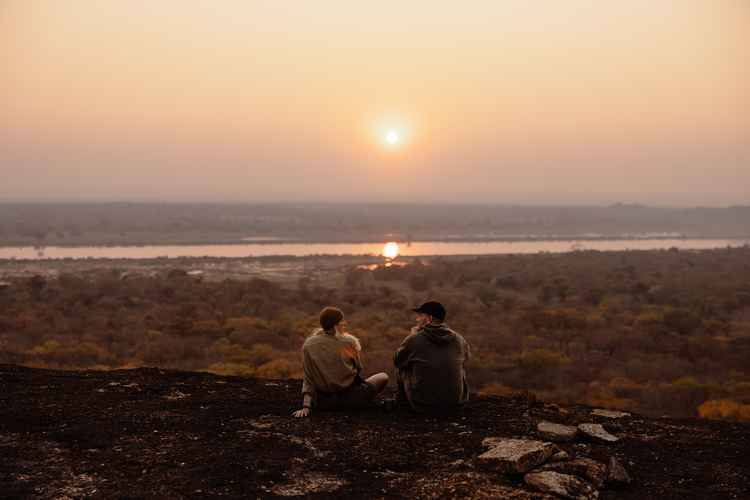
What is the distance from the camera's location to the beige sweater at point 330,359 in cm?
701

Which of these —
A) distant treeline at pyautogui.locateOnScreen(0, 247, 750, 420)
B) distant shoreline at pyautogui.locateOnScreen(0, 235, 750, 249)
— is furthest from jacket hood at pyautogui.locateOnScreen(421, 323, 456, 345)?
distant shoreline at pyautogui.locateOnScreen(0, 235, 750, 249)

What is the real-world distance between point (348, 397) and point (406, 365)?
0.82m

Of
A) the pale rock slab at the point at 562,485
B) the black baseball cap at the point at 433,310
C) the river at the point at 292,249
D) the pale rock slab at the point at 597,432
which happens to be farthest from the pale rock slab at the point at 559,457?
the river at the point at 292,249

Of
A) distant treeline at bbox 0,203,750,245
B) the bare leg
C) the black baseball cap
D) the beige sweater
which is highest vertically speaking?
distant treeline at bbox 0,203,750,245

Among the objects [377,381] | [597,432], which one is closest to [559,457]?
[597,432]

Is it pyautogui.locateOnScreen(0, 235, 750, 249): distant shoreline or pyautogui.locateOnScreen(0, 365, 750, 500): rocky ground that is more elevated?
pyautogui.locateOnScreen(0, 235, 750, 249): distant shoreline

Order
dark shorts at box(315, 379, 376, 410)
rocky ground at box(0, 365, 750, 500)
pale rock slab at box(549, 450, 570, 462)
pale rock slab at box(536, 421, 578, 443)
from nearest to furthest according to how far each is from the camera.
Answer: rocky ground at box(0, 365, 750, 500) → pale rock slab at box(549, 450, 570, 462) → pale rock slab at box(536, 421, 578, 443) → dark shorts at box(315, 379, 376, 410)

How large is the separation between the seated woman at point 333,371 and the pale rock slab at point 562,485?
234 centimetres

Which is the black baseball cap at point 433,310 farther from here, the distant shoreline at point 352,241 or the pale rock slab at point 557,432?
the distant shoreline at point 352,241

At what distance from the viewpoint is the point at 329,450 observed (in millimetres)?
6242

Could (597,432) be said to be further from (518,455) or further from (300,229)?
(300,229)

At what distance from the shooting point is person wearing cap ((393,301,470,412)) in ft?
22.7

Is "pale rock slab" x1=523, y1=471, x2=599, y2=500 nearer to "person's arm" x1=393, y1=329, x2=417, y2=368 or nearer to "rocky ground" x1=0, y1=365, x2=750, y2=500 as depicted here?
"rocky ground" x1=0, y1=365, x2=750, y2=500

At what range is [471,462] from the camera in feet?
19.4
